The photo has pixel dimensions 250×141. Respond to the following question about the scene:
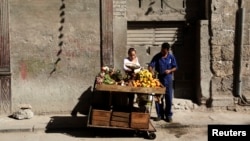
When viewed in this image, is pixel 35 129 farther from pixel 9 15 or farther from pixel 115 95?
pixel 9 15

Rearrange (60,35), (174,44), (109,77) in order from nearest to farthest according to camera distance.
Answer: (109,77), (60,35), (174,44)

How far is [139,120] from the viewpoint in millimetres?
8320

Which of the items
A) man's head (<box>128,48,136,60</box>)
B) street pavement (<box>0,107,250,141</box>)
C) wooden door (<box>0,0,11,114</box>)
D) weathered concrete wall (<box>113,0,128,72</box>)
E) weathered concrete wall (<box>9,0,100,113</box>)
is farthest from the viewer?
weathered concrete wall (<box>113,0,128,72</box>)

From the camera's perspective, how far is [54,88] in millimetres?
10102

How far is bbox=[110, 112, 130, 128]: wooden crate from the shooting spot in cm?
837

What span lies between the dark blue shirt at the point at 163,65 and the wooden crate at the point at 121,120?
53.3 inches

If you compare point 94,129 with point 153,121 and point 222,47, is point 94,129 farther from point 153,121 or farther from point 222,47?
point 222,47

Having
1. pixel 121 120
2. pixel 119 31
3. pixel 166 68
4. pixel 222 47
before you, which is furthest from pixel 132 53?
pixel 222 47

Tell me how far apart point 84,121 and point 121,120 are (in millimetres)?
1406

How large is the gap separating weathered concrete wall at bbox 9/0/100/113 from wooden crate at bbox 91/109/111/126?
6.01 ft

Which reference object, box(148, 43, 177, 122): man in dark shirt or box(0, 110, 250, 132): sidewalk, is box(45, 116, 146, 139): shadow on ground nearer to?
box(0, 110, 250, 132): sidewalk

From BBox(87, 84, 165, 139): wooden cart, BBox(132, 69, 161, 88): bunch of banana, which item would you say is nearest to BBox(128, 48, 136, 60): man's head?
BBox(132, 69, 161, 88): bunch of banana

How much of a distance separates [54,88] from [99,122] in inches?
83.8

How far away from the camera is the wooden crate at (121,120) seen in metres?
8.37
